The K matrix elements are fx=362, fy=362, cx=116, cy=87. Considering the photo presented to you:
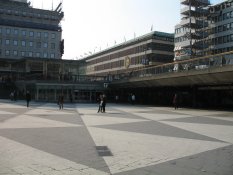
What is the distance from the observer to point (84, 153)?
10.6 meters

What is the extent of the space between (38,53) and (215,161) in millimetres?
105354

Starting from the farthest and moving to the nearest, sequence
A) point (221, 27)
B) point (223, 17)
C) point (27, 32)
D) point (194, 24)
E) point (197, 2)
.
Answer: point (27, 32) → point (197, 2) → point (194, 24) → point (221, 27) → point (223, 17)

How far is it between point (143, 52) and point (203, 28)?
58.3 feet

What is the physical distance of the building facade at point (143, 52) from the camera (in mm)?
97062

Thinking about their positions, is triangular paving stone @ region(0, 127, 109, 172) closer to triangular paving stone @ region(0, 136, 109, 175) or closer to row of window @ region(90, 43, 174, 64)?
triangular paving stone @ region(0, 136, 109, 175)

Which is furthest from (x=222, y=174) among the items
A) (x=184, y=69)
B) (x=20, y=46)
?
(x=20, y=46)

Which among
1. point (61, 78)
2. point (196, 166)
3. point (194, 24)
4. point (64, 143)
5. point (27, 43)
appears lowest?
point (196, 166)

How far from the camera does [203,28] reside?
3583 inches

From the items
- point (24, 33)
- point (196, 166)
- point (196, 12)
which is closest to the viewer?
point (196, 166)

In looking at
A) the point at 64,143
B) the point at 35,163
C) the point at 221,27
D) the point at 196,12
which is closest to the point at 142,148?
the point at 64,143

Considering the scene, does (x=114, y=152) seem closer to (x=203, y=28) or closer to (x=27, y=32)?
(x=203, y=28)

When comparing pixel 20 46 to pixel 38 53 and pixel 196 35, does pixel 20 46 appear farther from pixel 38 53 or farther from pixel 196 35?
pixel 196 35

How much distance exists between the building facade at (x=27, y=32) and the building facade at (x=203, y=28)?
35924mm

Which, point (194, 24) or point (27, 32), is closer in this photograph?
point (194, 24)
